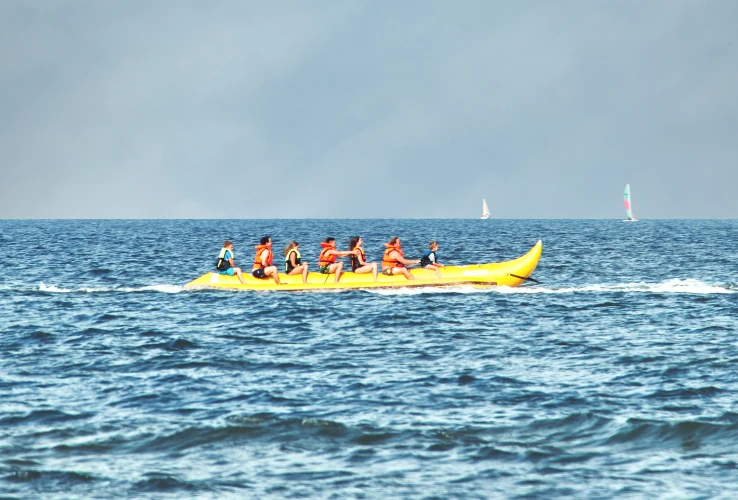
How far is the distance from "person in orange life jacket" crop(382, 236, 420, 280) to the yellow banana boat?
14cm

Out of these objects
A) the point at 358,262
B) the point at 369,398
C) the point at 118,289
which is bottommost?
the point at 369,398

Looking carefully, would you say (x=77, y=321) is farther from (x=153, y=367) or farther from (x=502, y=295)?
(x=502, y=295)

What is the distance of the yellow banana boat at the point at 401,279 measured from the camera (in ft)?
81.1

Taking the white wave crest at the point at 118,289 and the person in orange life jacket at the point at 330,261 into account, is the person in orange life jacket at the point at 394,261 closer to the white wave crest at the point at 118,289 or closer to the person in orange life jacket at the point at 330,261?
the person in orange life jacket at the point at 330,261

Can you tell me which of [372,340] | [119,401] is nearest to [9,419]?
[119,401]

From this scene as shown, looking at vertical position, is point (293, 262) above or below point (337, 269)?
above

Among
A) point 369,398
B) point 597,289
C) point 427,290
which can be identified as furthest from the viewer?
point 597,289

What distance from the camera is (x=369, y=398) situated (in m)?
12.5

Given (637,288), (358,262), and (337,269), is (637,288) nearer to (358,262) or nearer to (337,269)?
(358,262)

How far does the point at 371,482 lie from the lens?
9312 millimetres

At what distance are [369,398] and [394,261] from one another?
488 inches

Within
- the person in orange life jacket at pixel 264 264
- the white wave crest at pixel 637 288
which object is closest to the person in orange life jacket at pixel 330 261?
the person in orange life jacket at pixel 264 264

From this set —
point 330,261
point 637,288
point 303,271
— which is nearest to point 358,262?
point 330,261

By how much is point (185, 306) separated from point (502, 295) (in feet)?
26.5
